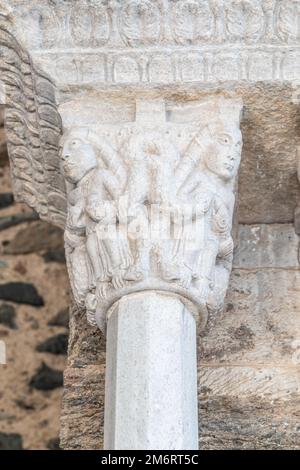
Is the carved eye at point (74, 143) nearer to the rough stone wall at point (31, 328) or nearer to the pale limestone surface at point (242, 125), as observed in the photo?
the pale limestone surface at point (242, 125)

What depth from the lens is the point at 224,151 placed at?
3186 mm

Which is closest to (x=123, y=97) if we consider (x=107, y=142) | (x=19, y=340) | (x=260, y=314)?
(x=107, y=142)

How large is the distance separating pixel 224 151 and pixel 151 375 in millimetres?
658

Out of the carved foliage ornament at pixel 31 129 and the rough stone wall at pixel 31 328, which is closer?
the carved foliage ornament at pixel 31 129

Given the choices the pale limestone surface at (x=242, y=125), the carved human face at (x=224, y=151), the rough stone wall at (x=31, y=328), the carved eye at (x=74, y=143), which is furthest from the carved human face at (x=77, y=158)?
the rough stone wall at (x=31, y=328)

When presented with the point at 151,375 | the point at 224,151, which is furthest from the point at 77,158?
the point at 151,375

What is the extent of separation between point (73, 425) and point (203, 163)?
0.90 m

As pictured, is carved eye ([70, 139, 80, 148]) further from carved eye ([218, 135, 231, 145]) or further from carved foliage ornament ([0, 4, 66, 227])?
carved eye ([218, 135, 231, 145])

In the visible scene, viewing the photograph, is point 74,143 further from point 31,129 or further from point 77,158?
point 31,129

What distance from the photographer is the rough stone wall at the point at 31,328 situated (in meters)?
4.73

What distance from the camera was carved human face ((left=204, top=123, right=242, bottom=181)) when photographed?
3.17 meters

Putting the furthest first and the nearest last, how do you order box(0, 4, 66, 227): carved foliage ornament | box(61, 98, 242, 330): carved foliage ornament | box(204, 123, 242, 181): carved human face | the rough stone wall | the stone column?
the rough stone wall, box(0, 4, 66, 227): carved foliage ornament, box(204, 123, 242, 181): carved human face, box(61, 98, 242, 330): carved foliage ornament, the stone column

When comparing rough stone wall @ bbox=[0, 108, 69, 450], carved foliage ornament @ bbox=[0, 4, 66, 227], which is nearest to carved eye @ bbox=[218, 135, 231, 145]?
carved foliage ornament @ bbox=[0, 4, 66, 227]

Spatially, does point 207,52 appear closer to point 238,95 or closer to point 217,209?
point 238,95
